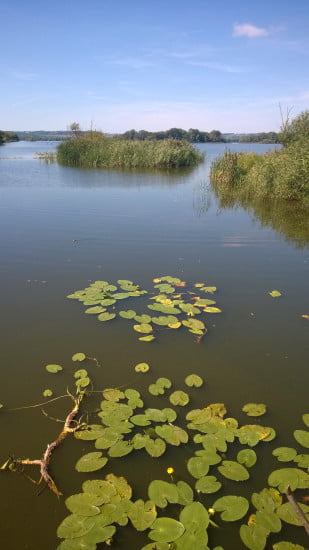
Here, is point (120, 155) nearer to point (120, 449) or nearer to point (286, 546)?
point (120, 449)

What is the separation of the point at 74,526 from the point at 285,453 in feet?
3.96

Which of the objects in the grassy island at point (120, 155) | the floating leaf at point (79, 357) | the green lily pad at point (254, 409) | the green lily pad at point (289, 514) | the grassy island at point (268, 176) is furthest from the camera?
the grassy island at point (120, 155)

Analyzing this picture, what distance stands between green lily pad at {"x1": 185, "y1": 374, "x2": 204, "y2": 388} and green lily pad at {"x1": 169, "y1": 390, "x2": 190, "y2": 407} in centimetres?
12

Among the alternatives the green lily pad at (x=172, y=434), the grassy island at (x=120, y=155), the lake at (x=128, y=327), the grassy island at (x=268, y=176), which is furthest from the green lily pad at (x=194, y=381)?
the grassy island at (x=120, y=155)

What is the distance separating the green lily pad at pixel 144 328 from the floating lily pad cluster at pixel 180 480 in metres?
0.76

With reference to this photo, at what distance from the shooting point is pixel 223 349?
2986 millimetres

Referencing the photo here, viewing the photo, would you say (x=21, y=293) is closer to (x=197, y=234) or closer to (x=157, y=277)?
(x=157, y=277)

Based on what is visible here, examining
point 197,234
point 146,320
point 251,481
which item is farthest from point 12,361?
point 197,234

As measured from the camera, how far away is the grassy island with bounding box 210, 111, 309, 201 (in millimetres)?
9242

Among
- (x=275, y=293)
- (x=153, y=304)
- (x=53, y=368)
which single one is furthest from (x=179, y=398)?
(x=275, y=293)

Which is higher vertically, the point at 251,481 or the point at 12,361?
the point at 12,361

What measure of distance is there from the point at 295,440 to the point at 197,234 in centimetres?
491

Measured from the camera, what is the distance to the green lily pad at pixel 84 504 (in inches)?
63.9

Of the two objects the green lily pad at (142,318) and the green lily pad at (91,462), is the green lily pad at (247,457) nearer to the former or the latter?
the green lily pad at (91,462)
